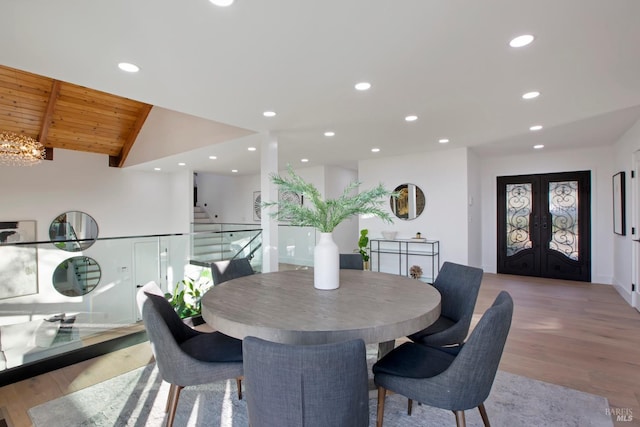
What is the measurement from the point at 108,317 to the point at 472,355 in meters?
3.61

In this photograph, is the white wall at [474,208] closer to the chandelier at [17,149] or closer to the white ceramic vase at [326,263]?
the white ceramic vase at [326,263]

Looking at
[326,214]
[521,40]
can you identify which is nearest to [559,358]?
[326,214]

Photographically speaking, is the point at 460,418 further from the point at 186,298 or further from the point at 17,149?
the point at 17,149

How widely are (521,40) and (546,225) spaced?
5.34 meters

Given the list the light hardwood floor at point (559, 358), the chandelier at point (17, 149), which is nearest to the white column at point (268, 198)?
the light hardwood floor at point (559, 358)

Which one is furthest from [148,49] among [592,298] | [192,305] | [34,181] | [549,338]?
[34,181]

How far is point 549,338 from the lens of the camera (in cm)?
338

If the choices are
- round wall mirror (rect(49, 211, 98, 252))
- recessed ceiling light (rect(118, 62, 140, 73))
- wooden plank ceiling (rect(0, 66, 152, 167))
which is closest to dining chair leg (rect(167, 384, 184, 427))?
recessed ceiling light (rect(118, 62, 140, 73))

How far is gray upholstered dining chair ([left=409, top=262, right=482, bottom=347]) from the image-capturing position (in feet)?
6.75

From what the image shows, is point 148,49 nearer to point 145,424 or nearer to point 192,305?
point 145,424

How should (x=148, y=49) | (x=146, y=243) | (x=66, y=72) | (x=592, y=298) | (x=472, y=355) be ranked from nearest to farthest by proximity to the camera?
(x=472, y=355) → (x=148, y=49) → (x=66, y=72) → (x=146, y=243) → (x=592, y=298)

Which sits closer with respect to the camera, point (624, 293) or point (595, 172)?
point (624, 293)

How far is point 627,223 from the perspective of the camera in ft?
15.4

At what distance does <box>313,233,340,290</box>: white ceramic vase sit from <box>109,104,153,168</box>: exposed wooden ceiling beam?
6320 millimetres
